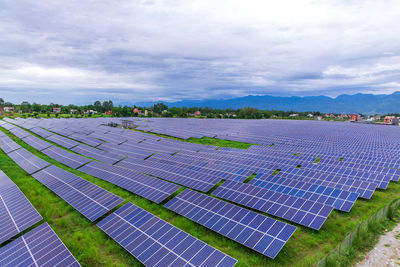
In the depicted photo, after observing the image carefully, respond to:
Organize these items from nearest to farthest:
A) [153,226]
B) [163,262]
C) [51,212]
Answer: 1. [163,262]
2. [153,226]
3. [51,212]

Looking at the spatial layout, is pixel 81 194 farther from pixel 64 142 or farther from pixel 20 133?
pixel 20 133

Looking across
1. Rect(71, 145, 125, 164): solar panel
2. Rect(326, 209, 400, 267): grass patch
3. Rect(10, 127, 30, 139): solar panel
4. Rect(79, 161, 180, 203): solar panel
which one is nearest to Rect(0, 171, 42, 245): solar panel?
Rect(79, 161, 180, 203): solar panel

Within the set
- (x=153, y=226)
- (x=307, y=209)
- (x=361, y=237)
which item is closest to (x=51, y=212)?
(x=153, y=226)

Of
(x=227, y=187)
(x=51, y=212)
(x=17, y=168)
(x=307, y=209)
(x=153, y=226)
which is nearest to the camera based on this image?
(x=153, y=226)

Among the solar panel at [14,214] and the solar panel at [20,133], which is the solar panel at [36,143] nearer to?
the solar panel at [20,133]

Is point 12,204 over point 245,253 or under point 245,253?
over

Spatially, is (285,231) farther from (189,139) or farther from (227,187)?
(189,139)

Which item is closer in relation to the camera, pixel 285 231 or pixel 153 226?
pixel 285 231
